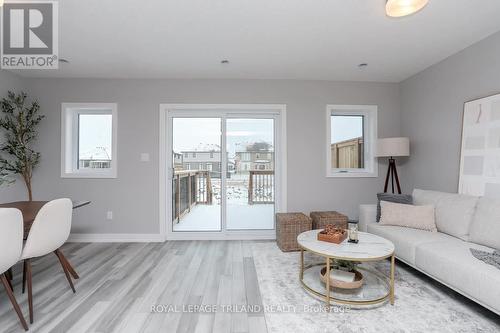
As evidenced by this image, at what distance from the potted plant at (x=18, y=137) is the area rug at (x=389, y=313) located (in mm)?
3627

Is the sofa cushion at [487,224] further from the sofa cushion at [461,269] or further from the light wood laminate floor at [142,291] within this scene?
the light wood laminate floor at [142,291]

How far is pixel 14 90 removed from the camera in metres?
3.58

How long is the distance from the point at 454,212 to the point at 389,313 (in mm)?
1459

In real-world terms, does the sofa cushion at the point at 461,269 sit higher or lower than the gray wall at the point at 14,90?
lower

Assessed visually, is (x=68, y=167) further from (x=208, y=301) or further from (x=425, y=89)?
(x=425, y=89)

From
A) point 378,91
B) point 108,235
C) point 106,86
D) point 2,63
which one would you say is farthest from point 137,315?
point 378,91

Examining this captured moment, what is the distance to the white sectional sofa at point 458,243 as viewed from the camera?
1775 mm

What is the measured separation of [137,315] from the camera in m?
1.93

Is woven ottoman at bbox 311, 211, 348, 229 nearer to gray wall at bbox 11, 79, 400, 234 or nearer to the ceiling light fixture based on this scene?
gray wall at bbox 11, 79, 400, 234

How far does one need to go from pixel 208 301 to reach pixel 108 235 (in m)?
2.49

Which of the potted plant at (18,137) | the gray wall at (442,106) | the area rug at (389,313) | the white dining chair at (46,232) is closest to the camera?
the area rug at (389,313)

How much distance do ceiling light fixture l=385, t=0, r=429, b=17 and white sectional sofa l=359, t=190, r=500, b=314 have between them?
1.95 m

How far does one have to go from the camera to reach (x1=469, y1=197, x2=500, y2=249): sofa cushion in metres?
2.19

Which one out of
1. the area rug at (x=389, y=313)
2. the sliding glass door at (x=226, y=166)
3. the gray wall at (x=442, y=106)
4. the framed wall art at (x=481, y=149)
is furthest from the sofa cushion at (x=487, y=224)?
the sliding glass door at (x=226, y=166)
